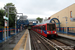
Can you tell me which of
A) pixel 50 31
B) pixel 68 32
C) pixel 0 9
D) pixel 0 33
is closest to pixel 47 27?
pixel 50 31

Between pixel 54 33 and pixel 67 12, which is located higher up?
pixel 67 12

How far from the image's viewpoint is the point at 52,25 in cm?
1602

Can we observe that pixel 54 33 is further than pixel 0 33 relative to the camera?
Yes

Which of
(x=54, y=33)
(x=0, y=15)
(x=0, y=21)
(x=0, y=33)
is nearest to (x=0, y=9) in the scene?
(x=0, y=15)

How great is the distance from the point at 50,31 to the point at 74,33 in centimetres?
764

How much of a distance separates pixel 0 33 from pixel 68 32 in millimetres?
17082

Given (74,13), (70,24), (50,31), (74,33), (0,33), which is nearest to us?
(0,33)

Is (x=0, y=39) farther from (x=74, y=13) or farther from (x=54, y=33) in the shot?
(x=74, y=13)

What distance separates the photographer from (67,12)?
2927 centimetres

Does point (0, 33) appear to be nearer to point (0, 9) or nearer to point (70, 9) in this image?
point (0, 9)

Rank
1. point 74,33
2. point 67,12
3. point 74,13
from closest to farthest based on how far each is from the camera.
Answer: point 74,33 → point 74,13 → point 67,12

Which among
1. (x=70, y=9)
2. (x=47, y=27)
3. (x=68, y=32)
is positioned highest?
(x=70, y=9)

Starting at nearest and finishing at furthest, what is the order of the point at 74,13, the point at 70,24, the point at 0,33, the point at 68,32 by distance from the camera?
1. the point at 0,33
2. the point at 68,32
3. the point at 74,13
4. the point at 70,24

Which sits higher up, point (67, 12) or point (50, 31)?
point (67, 12)
